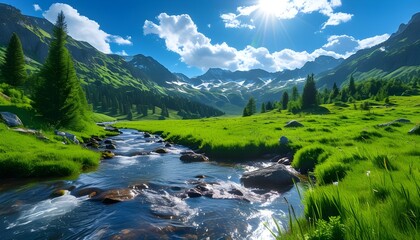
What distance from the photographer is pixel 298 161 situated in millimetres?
19281

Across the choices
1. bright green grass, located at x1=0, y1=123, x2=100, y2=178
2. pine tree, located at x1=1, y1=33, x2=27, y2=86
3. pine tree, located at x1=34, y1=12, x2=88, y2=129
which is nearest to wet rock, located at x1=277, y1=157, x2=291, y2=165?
bright green grass, located at x1=0, y1=123, x2=100, y2=178

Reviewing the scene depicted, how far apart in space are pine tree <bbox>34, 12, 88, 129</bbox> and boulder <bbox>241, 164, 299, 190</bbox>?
3050 cm

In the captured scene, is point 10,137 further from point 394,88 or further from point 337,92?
point 394,88

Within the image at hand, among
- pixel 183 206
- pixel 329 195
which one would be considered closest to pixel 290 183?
pixel 183 206

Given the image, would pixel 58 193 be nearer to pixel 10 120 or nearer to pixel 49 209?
pixel 49 209

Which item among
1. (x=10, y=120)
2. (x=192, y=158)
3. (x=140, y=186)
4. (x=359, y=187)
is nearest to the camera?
(x=359, y=187)

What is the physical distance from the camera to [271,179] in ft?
51.9

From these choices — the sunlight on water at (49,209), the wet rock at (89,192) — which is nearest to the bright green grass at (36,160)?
the wet rock at (89,192)

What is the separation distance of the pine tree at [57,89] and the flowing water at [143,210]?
22.7 meters

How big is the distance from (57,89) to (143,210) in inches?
1257

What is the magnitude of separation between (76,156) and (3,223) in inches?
Answer: 400

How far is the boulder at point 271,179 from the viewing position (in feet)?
50.6

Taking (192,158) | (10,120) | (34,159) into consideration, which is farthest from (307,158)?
(10,120)

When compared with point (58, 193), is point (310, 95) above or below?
above
